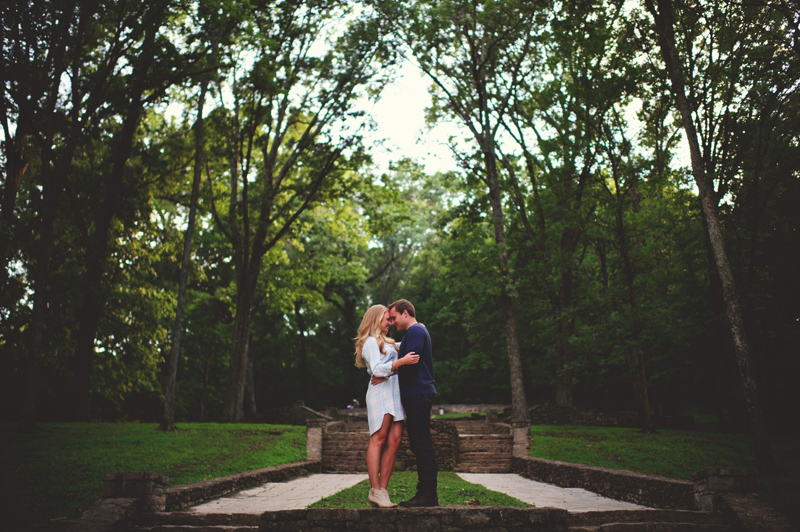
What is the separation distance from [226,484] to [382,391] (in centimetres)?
561

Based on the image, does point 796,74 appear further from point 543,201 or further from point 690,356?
point 690,356

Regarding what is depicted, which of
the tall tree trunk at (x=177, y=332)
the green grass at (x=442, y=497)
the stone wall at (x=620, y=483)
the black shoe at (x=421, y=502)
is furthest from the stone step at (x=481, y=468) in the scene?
the black shoe at (x=421, y=502)

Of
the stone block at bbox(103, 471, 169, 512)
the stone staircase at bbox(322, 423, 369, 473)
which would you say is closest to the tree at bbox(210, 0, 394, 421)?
the stone staircase at bbox(322, 423, 369, 473)

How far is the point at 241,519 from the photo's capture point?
6.31 m

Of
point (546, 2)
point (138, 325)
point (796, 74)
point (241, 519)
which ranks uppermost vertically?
point (546, 2)

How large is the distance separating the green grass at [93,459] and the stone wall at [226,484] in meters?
0.83

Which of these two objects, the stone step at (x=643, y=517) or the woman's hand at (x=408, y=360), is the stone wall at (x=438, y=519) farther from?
the stone step at (x=643, y=517)

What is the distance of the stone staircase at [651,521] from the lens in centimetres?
579

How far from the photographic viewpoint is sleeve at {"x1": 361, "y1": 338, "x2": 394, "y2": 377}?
501 centimetres

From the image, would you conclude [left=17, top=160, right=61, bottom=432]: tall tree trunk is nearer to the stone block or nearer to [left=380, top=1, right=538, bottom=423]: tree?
the stone block

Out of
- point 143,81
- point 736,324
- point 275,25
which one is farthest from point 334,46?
point 736,324

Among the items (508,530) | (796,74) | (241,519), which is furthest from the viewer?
(796,74)

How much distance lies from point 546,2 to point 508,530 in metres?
17.0

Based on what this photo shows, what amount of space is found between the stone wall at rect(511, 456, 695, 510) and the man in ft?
14.4
